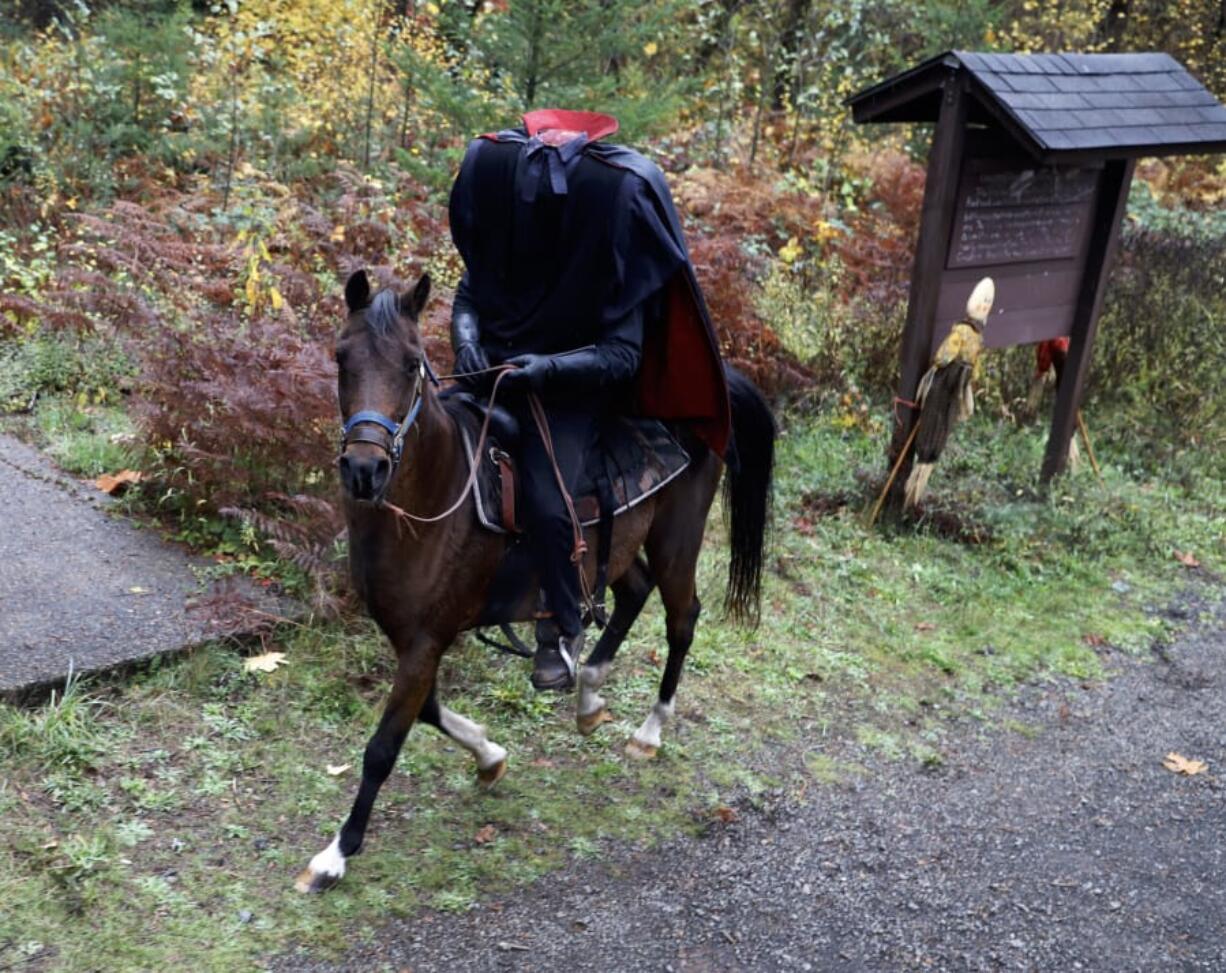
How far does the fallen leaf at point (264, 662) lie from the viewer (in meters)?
4.88

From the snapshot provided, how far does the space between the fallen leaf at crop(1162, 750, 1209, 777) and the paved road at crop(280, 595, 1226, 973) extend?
0.16 feet

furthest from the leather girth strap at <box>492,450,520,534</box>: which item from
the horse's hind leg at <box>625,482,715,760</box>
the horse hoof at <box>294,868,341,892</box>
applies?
the horse hoof at <box>294,868,341,892</box>

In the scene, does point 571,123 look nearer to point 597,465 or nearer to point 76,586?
point 597,465

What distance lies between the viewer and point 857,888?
4.28 meters

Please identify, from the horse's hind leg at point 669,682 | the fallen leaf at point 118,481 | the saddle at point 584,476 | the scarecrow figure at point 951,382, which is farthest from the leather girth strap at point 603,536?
the scarecrow figure at point 951,382

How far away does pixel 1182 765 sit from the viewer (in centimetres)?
541

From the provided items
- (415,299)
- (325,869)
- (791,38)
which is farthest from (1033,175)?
(791,38)

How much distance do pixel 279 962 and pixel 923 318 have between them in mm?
5709

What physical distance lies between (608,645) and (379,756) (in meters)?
1.56

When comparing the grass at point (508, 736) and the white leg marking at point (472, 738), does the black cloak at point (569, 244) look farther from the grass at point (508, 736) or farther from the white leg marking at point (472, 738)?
the grass at point (508, 736)

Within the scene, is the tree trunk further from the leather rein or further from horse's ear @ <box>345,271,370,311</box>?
horse's ear @ <box>345,271,370,311</box>

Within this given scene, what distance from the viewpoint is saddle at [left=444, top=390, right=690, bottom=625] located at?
394 centimetres

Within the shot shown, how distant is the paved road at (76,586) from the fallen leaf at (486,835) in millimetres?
1596

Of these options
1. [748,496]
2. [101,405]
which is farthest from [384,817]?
[101,405]
